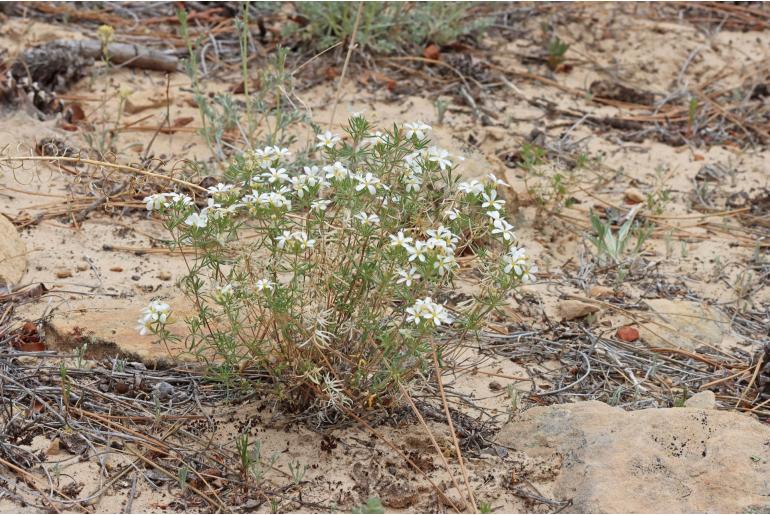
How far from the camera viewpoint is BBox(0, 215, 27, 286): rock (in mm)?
3785

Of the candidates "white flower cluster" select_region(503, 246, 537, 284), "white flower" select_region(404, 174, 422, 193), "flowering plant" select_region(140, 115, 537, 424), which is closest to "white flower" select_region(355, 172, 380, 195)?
"flowering plant" select_region(140, 115, 537, 424)

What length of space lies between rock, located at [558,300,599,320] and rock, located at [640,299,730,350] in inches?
9.8

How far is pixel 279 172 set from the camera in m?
2.83

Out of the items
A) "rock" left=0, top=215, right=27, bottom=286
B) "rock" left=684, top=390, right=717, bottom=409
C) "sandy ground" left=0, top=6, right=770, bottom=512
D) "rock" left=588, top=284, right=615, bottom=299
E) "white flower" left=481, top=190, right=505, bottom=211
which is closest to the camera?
"white flower" left=481, top=190, right=505, bottom=211

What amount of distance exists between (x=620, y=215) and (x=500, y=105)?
1339 mm

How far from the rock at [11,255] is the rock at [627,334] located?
2.62m

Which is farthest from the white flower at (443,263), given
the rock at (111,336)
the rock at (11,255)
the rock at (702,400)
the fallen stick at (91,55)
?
the fallen stick at (91,55)

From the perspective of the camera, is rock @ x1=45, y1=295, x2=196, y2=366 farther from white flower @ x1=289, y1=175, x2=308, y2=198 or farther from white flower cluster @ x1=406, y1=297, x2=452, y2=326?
white flower cluster @ x1=406, y1=297, x2=452, y2=326

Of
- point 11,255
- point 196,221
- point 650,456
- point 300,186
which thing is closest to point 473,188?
point 300,186

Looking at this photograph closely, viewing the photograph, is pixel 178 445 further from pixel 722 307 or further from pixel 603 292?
pixel 722 307

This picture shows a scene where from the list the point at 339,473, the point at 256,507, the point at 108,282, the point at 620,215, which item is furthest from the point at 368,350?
the point at 620,215

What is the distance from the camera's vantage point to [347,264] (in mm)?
2939

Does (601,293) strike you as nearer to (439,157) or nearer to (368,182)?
(439,157)

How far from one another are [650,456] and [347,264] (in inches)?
45.3
